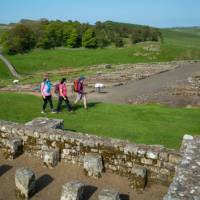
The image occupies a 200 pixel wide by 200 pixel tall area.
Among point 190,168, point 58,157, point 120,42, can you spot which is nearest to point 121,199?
point 190,168

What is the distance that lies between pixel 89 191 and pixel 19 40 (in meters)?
60.2

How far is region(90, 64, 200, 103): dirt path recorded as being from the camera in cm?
2316

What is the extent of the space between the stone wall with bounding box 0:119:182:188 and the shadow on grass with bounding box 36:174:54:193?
0.92 metres

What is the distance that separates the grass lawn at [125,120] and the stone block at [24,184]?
16.6 feet

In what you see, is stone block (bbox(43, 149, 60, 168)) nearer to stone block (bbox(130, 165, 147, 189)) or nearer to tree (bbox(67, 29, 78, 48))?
stone block (bbox(130, 165, 147, 189))

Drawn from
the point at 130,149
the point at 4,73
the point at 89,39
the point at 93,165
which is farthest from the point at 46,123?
the point at 89,39

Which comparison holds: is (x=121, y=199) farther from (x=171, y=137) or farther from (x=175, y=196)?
(x=171, y=137)

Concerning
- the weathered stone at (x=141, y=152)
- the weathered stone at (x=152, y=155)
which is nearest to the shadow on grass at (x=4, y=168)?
the weathered stone at (x=141, y=152)

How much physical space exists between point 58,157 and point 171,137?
5094 millimetres

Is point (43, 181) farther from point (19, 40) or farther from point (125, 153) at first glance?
point (19, 40)

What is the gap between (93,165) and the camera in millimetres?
9273

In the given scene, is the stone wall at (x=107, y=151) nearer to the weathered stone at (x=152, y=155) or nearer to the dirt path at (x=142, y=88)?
the weathered stone at (x=152, y=155)

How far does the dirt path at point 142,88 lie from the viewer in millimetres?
23156

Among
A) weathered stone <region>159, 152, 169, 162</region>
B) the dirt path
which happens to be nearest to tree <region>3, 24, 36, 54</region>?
the dirt path
